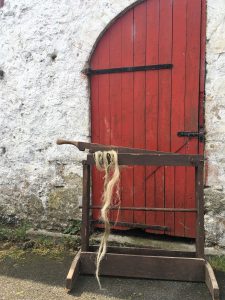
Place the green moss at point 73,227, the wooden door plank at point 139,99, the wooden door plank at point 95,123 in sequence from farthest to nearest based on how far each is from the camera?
the green moss at point 73,227
the wooden door plank at point 95,123
the wooden door plank at point 139,99

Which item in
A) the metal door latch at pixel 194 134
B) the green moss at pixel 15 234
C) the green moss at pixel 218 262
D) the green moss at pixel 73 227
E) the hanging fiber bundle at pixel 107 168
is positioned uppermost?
the metal door latch at pixel 194 134

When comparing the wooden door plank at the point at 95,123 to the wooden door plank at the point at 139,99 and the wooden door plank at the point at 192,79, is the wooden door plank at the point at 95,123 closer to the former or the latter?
the wooden door plank at the point at 139,99

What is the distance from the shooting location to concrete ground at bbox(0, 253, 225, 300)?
9.87ft

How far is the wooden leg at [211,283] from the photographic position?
2.85 m

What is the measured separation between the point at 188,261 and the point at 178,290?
10.6 inches

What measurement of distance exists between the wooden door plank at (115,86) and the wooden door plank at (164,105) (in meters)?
0.48

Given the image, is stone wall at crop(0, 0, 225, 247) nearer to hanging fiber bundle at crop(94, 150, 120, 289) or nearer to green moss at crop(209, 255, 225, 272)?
hanging fiber bundle at crop(94, 150, 120, 289)

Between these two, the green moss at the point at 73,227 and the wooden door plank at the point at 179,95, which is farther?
the green moss at the point at 73,227

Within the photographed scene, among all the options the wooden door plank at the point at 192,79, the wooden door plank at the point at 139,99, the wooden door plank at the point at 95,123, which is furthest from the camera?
the wooden door plank at the point at 95,123

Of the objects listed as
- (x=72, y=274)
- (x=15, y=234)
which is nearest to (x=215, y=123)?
(x=72, y=274)

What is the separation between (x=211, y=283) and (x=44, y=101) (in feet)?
9.23

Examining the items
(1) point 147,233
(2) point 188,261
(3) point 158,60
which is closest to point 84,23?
(3) point 158,60

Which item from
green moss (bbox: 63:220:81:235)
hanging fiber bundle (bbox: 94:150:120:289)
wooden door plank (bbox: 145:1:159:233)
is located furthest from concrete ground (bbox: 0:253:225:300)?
wooden door plank (bbox: 145:1:159:233)

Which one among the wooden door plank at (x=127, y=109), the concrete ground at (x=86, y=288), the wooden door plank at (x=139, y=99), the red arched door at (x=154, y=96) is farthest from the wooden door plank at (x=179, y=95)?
the concrete ground at (x=86, y=288)
